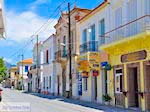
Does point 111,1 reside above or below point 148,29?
above

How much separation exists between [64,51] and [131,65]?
62.1 ft

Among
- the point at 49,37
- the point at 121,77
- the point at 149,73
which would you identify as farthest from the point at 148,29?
the point at 49,37

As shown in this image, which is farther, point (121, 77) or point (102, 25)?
point (102, 25)

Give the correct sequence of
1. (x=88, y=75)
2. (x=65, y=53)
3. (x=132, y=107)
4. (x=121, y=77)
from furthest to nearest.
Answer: (x=65, y=53) → (x=88, y=75) → (x=121, y=77) → (x=132, y=107)

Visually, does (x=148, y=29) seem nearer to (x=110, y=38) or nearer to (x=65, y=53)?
(x=110, y=38)

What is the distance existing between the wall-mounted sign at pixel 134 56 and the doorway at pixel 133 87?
0.79 meters

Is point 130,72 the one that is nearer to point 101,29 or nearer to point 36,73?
point 101,29

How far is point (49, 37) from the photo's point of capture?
51094 millimetres

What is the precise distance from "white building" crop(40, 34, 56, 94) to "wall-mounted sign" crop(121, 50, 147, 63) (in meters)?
25.3

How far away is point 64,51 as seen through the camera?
133ft

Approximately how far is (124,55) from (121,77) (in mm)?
1802

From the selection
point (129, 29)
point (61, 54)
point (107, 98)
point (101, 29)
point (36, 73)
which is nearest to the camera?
point (129, 29)

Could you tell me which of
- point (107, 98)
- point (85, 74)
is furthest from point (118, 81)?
point (85, 74)

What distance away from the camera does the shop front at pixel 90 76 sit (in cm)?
2834
